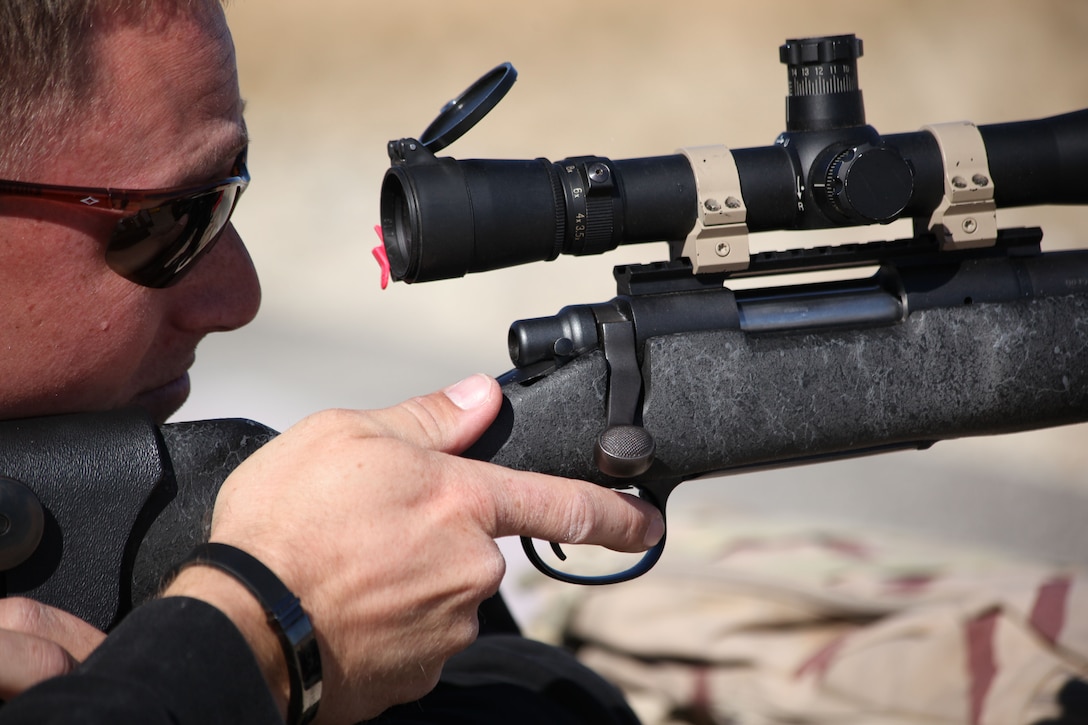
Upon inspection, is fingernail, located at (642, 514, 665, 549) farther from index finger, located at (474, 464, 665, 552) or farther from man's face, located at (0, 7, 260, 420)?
man's face, located at (0, 7, 260, 420)

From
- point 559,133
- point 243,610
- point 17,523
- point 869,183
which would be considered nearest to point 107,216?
point 17,523

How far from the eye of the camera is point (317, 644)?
1.48 m

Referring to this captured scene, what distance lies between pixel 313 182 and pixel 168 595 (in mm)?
8698

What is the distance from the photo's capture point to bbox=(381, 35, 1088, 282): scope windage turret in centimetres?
A: 192

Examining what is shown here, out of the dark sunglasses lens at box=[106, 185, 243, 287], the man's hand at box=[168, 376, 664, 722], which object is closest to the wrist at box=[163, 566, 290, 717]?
the man's hand at box=[168, 376, 664, 722]

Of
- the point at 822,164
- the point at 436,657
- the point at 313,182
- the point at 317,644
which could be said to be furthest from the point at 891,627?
the point at 313,182

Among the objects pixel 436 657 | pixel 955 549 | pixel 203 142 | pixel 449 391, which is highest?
pixel 203 142

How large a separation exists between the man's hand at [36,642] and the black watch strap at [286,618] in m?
0.19

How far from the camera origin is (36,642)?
4.53 ft

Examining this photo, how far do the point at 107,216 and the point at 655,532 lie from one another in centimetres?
106

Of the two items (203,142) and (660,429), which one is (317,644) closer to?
(660,429)

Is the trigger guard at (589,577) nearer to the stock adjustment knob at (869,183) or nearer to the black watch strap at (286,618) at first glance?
the black watch strap at (286,618)

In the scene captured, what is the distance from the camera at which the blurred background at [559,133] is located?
5223 millimetres

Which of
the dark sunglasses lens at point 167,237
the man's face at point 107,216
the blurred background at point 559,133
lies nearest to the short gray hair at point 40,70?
the man's face at point 107,216
